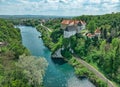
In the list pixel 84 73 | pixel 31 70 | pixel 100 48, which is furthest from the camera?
pixel 100 48

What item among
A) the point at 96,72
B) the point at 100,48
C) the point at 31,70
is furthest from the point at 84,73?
the point at 31,70

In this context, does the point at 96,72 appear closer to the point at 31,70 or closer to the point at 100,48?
the point at 100,48

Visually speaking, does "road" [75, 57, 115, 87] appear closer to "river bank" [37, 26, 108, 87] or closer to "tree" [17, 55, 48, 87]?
"river bank" [37, 26, 108, 87]

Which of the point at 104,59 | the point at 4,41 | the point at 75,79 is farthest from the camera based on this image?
the point at 4,41

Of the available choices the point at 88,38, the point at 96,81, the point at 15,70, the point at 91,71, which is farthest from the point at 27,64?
the point at 88,38

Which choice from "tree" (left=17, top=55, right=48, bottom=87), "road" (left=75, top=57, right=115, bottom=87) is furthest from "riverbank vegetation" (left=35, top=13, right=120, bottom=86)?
"tree" (left=17, top=55, right=48, bottom=87)

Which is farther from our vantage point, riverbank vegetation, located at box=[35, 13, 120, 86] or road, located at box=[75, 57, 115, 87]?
riverbank vegetation, located at box=[35, 13, 120, 86]

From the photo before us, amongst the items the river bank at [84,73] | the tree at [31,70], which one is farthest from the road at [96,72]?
the tree at [31,70]

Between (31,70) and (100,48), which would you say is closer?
(31,70)

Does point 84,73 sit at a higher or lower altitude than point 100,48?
lower

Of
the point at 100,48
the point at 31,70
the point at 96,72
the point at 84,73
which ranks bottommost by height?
the point at 84,73

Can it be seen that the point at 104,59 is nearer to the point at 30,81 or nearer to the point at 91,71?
the point at 91,71
